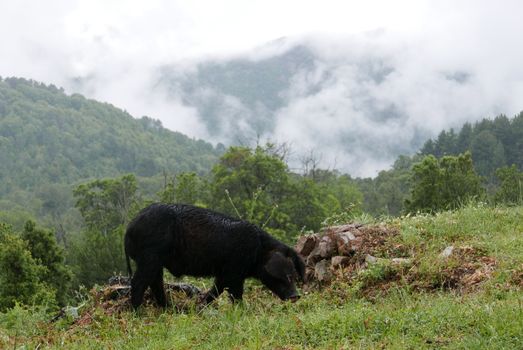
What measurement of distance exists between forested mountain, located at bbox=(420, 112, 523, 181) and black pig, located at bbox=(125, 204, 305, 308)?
73665 mm

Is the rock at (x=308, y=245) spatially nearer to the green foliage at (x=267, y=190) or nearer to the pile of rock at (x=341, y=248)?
the pile of rock at (x=341, y=248)

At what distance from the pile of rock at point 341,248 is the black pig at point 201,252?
101 cm

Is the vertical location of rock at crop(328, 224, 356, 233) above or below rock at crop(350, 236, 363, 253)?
above

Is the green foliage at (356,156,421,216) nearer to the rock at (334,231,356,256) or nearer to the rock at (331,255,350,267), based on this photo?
the rock at (334,231,356,256)

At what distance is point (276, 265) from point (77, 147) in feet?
506

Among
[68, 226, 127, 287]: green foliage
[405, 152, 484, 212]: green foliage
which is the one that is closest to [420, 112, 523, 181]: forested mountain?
[405, 152, 484, 212]: green foliage

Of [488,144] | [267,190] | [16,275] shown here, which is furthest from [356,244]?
[488,144]

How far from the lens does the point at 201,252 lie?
25.7ft

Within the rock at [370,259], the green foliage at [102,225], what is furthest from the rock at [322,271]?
the green foliage at [102,225]

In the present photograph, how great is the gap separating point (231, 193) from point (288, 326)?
33.9 m

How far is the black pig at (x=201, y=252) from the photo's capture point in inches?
301

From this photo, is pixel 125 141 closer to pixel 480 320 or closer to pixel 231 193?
pixel 231 193

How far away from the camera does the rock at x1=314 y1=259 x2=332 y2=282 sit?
28.4 ft

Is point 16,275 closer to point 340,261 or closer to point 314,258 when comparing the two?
point 314,258
